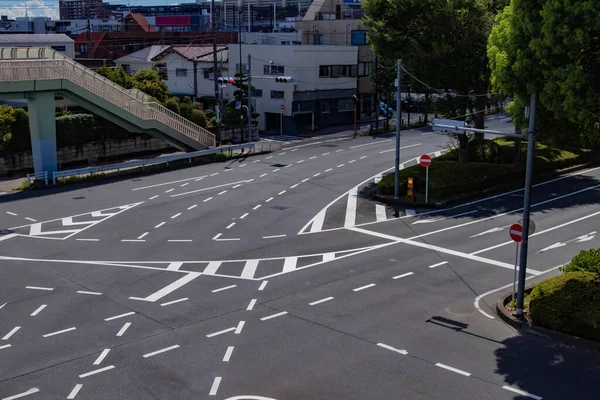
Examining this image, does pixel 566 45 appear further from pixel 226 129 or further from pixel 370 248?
pixel 226 129

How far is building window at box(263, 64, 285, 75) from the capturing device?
61.2m

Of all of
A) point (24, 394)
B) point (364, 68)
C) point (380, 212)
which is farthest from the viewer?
point (364, 68)

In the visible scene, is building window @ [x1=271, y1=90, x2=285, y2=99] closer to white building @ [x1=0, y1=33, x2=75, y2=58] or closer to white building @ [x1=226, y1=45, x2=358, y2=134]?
white building @ [x1=226, y1=45, x2=358, y2=134]

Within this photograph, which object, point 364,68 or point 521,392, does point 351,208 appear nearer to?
point 521,392

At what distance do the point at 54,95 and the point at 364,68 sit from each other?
38.0m

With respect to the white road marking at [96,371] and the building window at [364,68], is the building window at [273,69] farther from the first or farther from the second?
the white road marking at [96,371]

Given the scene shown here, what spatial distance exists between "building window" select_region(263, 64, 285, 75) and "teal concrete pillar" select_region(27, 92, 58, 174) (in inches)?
1079

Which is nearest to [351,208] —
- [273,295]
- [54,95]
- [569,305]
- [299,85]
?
[273,295]

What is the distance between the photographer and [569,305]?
17453 millimetres

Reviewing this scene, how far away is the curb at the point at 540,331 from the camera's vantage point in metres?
16.6

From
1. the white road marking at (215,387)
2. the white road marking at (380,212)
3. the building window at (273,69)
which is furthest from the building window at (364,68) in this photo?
the white road marking at (215,387)

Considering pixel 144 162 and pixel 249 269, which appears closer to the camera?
pixel 249 269

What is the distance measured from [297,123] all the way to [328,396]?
4864cm

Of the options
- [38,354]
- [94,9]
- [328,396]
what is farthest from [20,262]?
[94,9]
